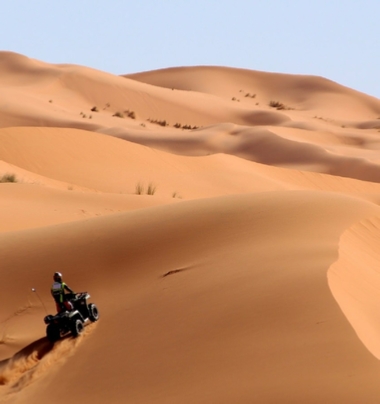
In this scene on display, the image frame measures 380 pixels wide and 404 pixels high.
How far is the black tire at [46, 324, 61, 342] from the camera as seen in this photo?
866 centimetres

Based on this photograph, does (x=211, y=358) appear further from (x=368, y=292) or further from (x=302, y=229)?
(x=302, y=229)

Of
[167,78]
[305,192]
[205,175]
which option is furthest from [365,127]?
[305,192]

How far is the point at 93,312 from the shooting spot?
9039mm

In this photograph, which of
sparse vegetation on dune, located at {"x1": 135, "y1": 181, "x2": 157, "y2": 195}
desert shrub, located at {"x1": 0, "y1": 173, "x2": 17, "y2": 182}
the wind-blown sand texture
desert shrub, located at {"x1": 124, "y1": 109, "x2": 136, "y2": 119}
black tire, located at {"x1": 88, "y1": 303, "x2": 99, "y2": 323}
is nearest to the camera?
the wind-blown sand texture

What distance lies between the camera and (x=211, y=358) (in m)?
7.15

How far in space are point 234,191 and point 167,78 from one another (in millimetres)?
60909

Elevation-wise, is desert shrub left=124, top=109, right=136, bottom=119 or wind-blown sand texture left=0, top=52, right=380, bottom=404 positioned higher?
wind-blown sand texture left=0, top=52, right=380, bottom=404

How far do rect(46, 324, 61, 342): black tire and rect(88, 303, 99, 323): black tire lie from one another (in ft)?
1.36

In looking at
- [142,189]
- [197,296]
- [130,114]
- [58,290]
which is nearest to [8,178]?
[142,189]

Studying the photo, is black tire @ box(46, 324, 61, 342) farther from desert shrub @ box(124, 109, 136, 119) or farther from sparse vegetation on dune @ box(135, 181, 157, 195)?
desert shrub @ box(124, 109, 136, 119)

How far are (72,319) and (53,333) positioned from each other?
244 mm

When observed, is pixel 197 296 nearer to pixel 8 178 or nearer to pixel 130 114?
pixel 8 178

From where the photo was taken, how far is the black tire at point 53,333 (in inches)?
341

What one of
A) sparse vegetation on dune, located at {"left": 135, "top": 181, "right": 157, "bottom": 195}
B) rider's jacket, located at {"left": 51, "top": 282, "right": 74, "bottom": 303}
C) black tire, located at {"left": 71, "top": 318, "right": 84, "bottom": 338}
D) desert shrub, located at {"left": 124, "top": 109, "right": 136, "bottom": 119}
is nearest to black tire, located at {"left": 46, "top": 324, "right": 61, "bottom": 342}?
black tire, located at {"left": 71, "top": 318, "right": 84, "bottom": 338}
